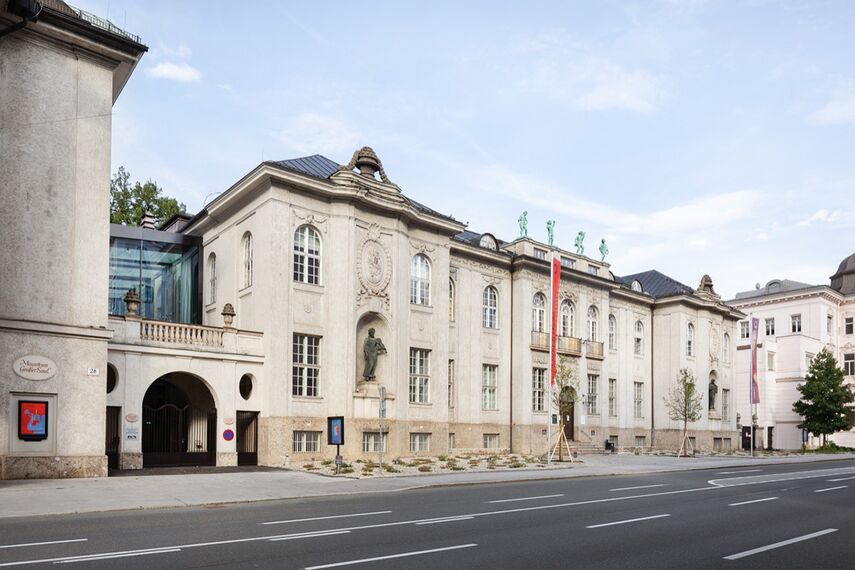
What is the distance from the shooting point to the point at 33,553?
34.6 ft

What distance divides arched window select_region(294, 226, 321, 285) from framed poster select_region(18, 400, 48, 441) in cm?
1162

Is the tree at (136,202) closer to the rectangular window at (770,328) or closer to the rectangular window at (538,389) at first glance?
the rectangular window at (538,389)

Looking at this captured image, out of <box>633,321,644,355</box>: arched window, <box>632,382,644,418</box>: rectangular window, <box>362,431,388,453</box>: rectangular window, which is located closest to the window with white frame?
<box>632,382,644,418</box>: rectangular window

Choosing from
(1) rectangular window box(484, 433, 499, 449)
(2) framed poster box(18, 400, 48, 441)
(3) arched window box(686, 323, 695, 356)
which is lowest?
(1) rectangular window box(484, 433, 499, 449)

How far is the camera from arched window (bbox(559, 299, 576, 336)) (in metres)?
46.1

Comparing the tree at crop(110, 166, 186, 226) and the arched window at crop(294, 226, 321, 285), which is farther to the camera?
the tree at crop(110, 166, 186, 226)

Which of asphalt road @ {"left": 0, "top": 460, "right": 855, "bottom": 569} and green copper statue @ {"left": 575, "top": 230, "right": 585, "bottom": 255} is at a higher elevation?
green copper statue @ {"left": 575, "top": 230, "right": 585, "bottom": 255}

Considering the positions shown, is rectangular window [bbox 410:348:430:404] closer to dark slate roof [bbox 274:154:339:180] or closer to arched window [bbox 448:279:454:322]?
arched window [bbox 448:279:454:322]

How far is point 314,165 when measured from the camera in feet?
112

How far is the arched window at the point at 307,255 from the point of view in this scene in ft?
103

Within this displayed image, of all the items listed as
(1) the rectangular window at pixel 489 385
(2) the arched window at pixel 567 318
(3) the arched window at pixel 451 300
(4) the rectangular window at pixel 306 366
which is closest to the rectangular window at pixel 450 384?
(3) the arched window at pixel 451 300

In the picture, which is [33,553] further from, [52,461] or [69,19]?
[69,19]

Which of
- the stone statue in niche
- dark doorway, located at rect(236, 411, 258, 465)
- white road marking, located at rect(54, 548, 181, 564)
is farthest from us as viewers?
the stone statue in niche

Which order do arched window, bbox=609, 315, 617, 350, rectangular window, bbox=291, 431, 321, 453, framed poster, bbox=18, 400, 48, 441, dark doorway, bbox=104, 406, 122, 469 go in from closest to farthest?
framed poster, bbox=18, 400, 48, 441, dark doorway, bbox=104, 406, 122, 469, rectangular window, bbox=291, 431, 321, 453, arched window, bbox=609, 315, 617, 350
